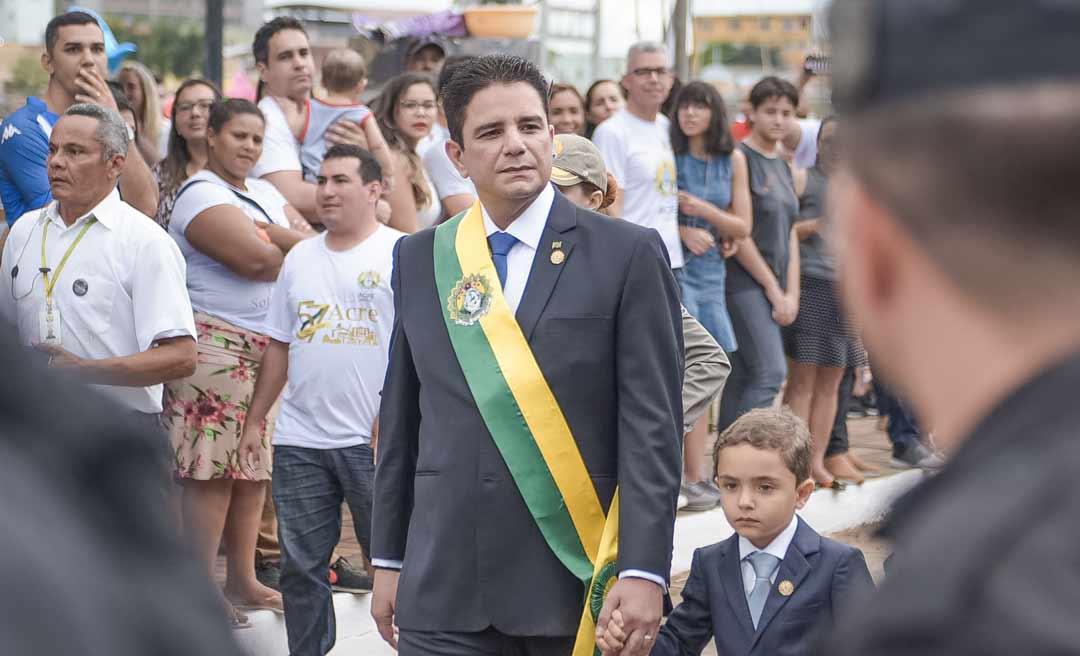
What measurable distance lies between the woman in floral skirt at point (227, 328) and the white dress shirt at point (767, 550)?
2649 mm

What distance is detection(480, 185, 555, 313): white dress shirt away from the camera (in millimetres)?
3916

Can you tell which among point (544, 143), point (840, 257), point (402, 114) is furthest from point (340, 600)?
point (840, 257)

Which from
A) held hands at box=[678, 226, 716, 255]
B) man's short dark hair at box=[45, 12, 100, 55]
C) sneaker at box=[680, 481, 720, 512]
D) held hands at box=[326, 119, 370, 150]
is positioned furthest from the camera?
held hands at box=[678, 226, 716, 255]

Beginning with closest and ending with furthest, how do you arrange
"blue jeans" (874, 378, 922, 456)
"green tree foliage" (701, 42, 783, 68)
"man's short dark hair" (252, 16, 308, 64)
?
1. "man's short dark hair" (252, 16, 308, 64)
2. "blue jeans" (874, 378, 922, 456)
3. "green tree foliage" (701, 42, 783, 68)

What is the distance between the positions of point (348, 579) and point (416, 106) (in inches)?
95.2

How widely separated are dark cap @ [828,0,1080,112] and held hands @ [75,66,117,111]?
5687 mm

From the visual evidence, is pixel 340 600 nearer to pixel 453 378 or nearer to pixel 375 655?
pixel 375 655

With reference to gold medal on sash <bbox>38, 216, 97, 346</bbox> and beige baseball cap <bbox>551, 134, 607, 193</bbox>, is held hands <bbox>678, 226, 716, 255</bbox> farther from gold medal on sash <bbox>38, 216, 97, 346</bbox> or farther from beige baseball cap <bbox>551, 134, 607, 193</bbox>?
gold medal on sash <bbox>38, 216, 97, 346</bbox>

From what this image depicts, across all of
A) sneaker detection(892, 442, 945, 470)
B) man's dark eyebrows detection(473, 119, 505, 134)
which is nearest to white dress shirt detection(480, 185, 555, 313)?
man's dark eyebrows detection(473, 119, 505, 134)

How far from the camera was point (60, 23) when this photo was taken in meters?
6.76

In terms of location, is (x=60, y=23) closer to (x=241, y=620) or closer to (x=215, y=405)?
(x=215, y=405)

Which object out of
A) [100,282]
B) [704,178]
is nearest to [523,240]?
[100,282]

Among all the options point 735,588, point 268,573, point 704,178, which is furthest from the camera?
point 704,178

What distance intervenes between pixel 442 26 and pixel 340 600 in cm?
972
